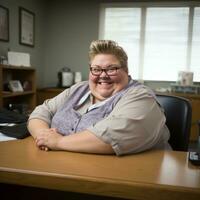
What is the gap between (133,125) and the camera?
989mm

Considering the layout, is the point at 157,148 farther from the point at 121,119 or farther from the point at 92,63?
the point at 92,63

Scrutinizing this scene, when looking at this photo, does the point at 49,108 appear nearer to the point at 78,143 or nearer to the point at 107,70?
the point at 107,70

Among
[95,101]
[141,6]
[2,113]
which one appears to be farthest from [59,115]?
[141,6]

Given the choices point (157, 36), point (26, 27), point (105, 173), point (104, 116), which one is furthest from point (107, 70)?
point (157, 36)

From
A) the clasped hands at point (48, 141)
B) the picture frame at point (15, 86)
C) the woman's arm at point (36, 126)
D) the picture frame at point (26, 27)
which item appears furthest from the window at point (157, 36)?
the clasped hands at point (48, 141)

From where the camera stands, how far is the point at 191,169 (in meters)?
0.88

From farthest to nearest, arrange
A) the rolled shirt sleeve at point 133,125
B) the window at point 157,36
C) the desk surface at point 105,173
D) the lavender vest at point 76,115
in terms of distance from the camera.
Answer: the window at point 157,36, the lavender vest at point 76,115, the rolled shirt sleeve at point 133,125, the desk surface at point 105,173

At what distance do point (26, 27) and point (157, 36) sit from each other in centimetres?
195

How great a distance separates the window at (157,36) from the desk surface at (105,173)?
3462 millimetres

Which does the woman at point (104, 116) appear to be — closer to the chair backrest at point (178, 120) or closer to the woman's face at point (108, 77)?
the woman's face at point (108, 77)

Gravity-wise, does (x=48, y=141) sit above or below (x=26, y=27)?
below

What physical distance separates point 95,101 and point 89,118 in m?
0.17

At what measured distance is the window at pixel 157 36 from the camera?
419 centimetres

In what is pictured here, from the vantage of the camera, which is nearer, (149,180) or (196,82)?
(149,180)
